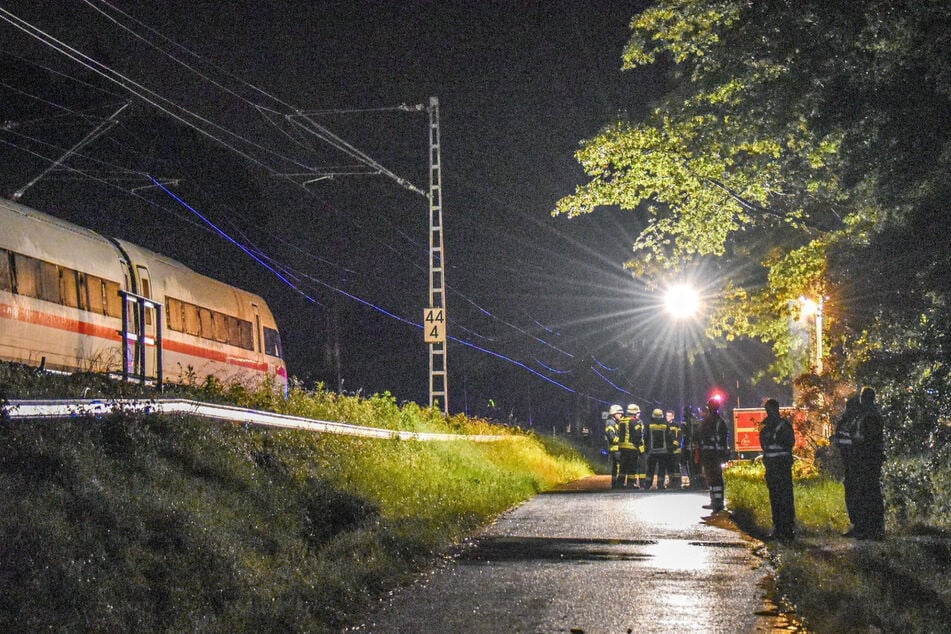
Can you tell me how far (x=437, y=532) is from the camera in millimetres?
11547

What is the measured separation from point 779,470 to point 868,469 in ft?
3.16

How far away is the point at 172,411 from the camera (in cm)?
1112

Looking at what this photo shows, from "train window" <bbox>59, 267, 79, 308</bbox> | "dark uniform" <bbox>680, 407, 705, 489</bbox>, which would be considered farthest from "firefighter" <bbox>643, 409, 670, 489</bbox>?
"train window" <bbox>59, 267, 79, 308</bbox>

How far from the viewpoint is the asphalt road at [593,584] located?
7.36m

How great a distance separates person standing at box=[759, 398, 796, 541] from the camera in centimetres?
1222

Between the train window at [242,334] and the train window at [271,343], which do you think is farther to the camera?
the train window at [271,343]

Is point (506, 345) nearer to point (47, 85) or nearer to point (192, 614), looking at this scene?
point (47, 85)

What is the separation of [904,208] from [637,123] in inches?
335

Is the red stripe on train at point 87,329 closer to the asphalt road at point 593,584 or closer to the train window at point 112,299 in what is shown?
the train window at point 112,299

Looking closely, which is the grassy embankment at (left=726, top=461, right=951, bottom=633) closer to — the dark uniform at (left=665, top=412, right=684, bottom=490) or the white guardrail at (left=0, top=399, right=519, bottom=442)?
the dark uniform at (left=665, top=412, right=684, bottom=490)

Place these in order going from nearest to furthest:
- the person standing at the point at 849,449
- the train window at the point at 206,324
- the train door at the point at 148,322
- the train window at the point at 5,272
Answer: the person standing at the point at 849,449, the train window at the point at 5,272, the train door at the point at 148,322, the train window at the point at 206,324

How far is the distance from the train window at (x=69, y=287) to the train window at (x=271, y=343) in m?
11.2

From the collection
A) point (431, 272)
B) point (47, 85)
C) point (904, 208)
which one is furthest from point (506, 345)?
point (904, 208)

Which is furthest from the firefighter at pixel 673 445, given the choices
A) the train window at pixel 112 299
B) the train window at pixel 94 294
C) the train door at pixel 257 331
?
the train door at pixel 257 331
